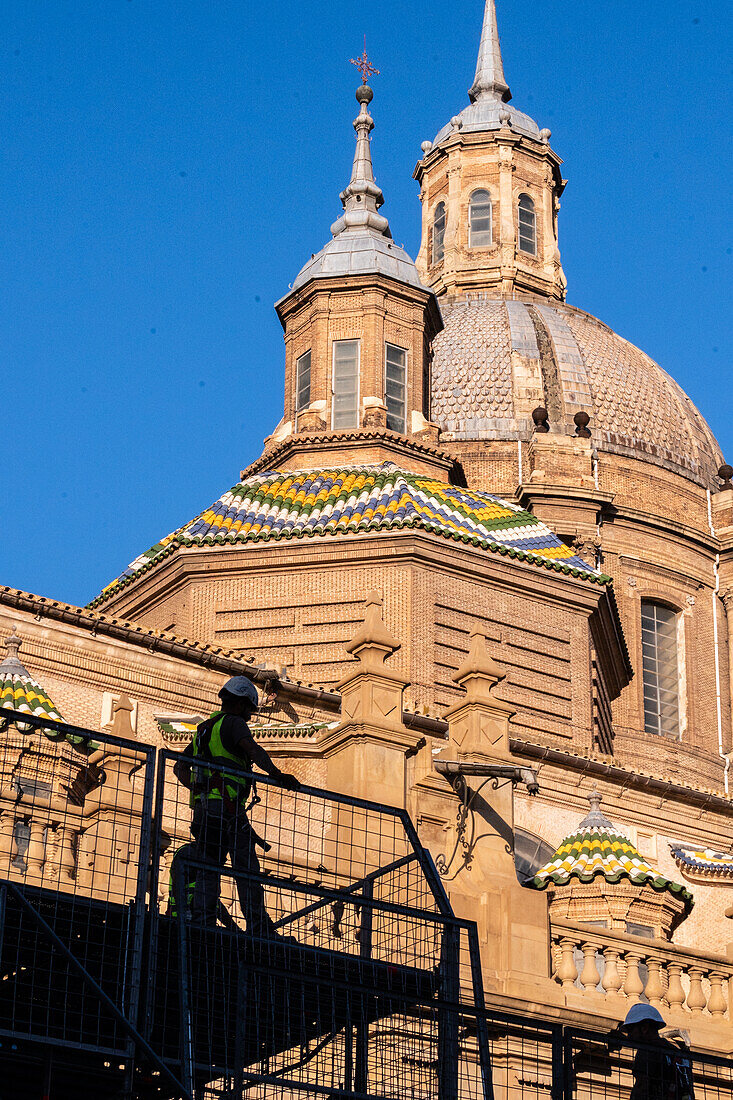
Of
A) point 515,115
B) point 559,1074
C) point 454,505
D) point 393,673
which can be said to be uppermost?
point 515,115

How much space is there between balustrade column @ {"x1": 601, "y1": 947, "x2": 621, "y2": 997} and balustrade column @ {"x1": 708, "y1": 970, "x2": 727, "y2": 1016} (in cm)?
95

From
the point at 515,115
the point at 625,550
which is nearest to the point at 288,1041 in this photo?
the point at 625,550

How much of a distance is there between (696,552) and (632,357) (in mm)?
6075

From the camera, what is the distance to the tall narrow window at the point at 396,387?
35312 millimetres

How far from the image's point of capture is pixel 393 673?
19641mm

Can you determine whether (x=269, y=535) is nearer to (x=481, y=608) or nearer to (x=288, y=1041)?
(x=481, y=608)

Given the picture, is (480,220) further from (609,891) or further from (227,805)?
(227,805)

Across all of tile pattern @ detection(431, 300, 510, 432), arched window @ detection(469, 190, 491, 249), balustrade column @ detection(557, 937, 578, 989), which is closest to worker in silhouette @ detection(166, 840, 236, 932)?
balustrade column @ detection(557, 937, 578, 989)

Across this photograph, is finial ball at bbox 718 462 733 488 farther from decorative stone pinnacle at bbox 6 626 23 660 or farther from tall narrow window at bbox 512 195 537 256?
decorative stone pinnacle at bbox 6 626 23 660

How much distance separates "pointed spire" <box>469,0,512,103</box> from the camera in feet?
189

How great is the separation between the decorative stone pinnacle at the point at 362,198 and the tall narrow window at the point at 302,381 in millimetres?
2925

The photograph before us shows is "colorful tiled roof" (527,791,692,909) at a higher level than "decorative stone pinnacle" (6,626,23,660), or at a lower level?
lower

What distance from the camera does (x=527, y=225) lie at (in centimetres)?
A: 5375

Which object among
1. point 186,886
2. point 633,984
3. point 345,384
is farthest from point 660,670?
point 186,886
